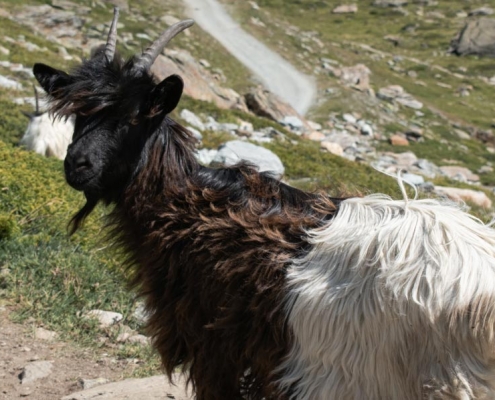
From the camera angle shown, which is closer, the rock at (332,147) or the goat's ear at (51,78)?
the goat's ear at (51,78)

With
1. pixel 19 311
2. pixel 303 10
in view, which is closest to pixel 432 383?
pixel 19 311

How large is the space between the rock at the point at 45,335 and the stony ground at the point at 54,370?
0.02m

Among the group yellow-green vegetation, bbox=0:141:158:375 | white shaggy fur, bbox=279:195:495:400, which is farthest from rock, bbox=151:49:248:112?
white shaggy fur, bbox=279:195:495:400

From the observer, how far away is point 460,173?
27.5 meters

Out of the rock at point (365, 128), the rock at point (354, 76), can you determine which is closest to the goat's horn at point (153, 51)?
the rock at point (365, 128)

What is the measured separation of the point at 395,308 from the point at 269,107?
24.6 m

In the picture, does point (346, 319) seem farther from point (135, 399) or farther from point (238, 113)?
point (238, 113)

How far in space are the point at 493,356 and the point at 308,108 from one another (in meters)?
30.2

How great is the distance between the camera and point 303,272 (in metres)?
3.77

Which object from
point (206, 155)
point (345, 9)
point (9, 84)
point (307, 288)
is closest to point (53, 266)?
point (307, 288)

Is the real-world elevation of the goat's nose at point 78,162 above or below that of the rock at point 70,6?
above

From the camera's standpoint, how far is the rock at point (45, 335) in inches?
249

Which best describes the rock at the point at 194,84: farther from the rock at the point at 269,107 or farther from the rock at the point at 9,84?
the rock at the point at 9,84

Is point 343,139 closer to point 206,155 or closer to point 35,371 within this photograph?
point 206,155
